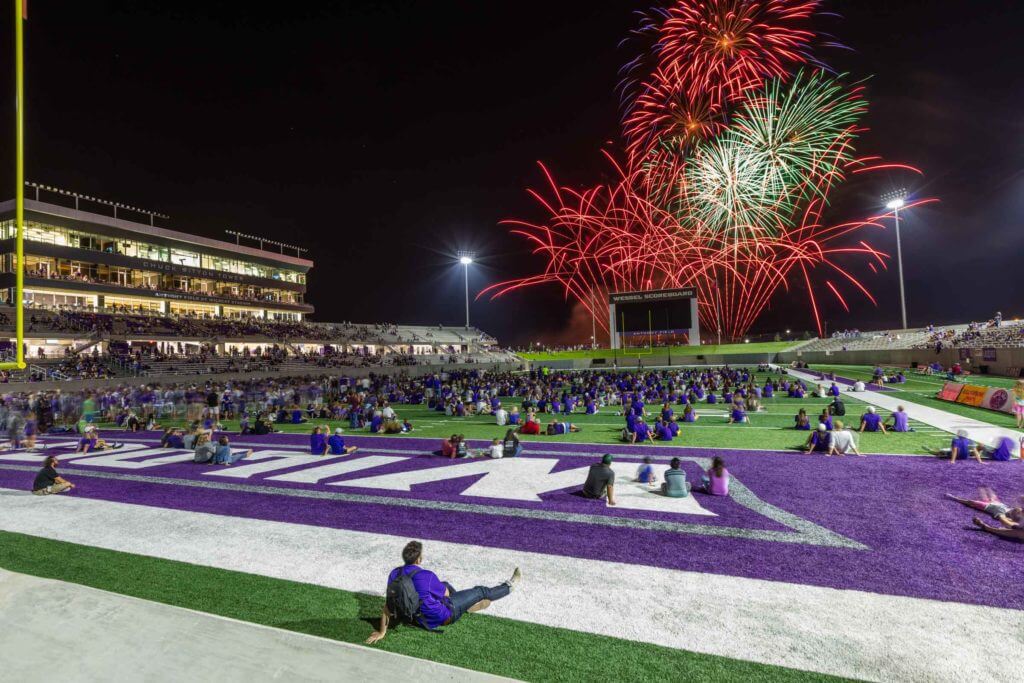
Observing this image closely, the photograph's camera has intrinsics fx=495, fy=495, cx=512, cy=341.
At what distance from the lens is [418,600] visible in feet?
14.8

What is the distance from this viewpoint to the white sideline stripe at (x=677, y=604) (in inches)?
157

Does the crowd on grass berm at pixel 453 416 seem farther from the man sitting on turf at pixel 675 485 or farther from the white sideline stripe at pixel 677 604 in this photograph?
the white sideline stripe at pixel 677 604

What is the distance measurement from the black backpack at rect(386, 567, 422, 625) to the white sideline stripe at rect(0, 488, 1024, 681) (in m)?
0.84

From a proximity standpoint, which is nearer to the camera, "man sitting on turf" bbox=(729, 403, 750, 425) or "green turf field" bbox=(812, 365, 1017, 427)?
"green turf field" bbox=(812, 365, 1017, 427)

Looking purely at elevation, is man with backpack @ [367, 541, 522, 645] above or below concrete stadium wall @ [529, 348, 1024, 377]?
below

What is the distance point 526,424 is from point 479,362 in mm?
45416

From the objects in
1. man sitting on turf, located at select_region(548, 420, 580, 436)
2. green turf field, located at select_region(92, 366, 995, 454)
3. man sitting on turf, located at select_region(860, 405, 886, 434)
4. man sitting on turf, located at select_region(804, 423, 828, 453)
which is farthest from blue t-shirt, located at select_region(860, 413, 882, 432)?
man sitting on turf, located at select_region(548, 420, 580, 436)

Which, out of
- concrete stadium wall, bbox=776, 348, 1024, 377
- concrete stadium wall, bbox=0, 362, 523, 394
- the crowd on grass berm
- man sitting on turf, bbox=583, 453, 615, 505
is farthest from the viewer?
concrete stadium wall, bbox=0, 362, 523, 394

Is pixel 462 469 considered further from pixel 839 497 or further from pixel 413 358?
pixel 413 358

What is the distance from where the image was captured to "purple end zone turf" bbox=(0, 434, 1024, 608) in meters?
5.49

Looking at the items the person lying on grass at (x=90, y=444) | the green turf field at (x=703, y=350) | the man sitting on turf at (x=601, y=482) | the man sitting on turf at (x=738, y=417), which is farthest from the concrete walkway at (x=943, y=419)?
the green turf field at (x=703, y=350)

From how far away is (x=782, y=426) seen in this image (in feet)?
51.3

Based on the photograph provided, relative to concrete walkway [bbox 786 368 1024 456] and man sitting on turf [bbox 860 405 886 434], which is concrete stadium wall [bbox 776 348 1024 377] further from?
man sitting on turf [bbox 860 405 886 434]

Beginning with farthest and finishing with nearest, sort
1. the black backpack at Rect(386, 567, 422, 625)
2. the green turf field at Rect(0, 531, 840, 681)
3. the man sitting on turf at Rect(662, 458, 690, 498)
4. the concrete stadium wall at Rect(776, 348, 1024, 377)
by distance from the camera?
1. the concrete stadium wall at Rect(776, 348, 1024, 377)
2. the man sitting on turf at Rect(662, 458, 690, 498)
3. the black backpack at Rect(386, 567, 422, 625)
4. the green turf field at Rect(0, 531, 840, 681)
